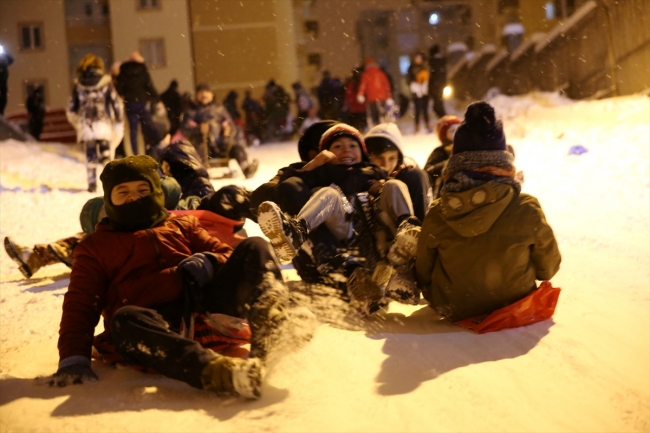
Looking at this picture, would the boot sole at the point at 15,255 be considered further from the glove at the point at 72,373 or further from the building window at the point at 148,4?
the building window at the point at 148,4

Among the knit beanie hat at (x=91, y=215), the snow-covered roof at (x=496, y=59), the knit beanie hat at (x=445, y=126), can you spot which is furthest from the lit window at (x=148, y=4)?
the snow-covered roof at (x=496, y=59)

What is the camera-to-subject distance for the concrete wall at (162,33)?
599 inches

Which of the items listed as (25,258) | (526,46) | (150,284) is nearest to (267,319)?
(150,284)

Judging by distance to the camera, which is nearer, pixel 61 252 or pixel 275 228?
pixel 275 228

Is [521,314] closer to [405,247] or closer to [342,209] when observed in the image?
[405,247]

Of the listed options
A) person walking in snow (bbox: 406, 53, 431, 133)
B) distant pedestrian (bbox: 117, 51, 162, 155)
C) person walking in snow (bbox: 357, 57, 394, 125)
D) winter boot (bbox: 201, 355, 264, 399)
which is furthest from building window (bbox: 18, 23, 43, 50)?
winter boot (bbox: 201, 355, 264, 399)

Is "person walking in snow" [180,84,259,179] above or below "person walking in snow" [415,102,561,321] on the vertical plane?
above

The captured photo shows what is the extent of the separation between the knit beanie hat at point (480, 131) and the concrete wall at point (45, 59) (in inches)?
920

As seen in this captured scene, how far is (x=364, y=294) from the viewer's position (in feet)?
14.3

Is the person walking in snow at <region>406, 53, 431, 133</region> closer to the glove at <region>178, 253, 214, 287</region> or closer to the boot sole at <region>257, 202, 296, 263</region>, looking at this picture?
the boot sole at <region>257, 202, 296, 263</region>

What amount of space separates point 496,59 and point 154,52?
36.4ft

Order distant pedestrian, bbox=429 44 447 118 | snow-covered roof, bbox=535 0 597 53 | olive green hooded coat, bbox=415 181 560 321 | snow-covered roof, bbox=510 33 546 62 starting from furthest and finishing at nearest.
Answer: snow-covered roof, bbox=510 33 546 62 < distant pedestrian, bbox=429 44 447 118 < snow-covered roof, bbox=535 0 597 53 < olive green hooded coat, bbox=415 181 560 321

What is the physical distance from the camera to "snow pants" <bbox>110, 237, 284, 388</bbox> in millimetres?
3229

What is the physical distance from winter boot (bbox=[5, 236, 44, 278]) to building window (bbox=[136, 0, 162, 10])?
7.90m
